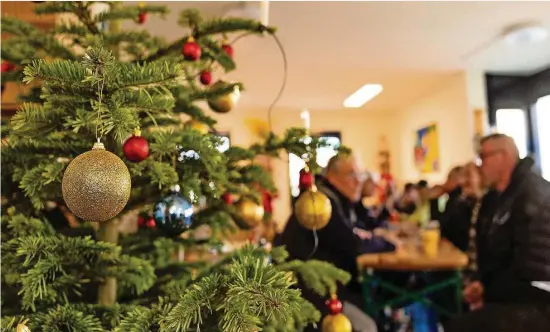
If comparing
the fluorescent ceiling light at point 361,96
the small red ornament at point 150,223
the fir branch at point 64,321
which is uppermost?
the fluorescent ceiling light at point 361,96

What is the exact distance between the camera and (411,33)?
6.70ft

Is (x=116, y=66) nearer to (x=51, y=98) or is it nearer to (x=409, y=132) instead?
(x=51, y=98)

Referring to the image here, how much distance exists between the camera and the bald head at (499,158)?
119cm

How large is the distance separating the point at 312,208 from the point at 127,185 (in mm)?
406

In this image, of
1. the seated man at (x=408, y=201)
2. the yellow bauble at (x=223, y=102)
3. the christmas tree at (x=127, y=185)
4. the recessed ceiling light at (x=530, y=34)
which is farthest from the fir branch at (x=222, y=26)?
the seated man at (x=408, y=201)

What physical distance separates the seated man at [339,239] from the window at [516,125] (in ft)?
1.32

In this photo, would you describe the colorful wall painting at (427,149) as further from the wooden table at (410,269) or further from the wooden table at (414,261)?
the wooden table at (414,261)

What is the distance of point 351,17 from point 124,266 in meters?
1.38

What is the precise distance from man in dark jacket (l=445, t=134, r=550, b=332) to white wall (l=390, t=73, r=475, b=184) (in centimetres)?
133

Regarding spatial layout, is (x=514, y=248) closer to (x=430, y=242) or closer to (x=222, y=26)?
(x=222, y=26)

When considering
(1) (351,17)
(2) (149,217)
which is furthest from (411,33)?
(2) (149,217)

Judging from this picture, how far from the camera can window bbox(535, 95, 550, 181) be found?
0.91m

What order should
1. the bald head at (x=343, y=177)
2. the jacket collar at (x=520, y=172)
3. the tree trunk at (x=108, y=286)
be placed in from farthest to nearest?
the bald head at (x=343, y=177), the jacket collar at (x=520, y=172), the tree trunk at (x=108, y=286)

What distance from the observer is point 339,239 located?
156cm
